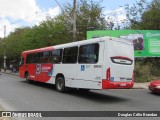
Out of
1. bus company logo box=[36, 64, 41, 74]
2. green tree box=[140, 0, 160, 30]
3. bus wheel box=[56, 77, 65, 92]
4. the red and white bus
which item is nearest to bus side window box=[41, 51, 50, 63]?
bus company logo box=[36, 64, 41, 74]

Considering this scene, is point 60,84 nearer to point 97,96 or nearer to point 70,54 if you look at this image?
point 70,54

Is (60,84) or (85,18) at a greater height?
(85,18)

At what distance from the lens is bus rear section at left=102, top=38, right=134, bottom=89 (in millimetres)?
13578

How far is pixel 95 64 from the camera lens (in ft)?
46.0

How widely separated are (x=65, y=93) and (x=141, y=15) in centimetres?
1929

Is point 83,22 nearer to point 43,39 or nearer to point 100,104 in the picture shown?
point 43,39

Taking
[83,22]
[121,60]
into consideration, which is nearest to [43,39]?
[83,22]

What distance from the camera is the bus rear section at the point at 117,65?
13.6 m

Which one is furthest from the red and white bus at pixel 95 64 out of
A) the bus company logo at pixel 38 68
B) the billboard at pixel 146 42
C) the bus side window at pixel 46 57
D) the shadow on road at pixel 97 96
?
the billboard at pixel 146 42

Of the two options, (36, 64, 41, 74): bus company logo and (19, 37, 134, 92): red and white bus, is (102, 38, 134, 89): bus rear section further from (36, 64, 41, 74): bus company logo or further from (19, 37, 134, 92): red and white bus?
(36, 64, 41, 74): bus company logo

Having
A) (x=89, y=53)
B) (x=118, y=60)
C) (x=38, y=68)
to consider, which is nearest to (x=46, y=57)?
(x=38, y=68)

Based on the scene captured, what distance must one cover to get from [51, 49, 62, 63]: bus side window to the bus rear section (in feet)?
14.8

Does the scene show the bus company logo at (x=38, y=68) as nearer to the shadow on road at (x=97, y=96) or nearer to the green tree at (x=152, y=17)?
the shadow on road at (x=97, y=96)

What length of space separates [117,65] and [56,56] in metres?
5.35
